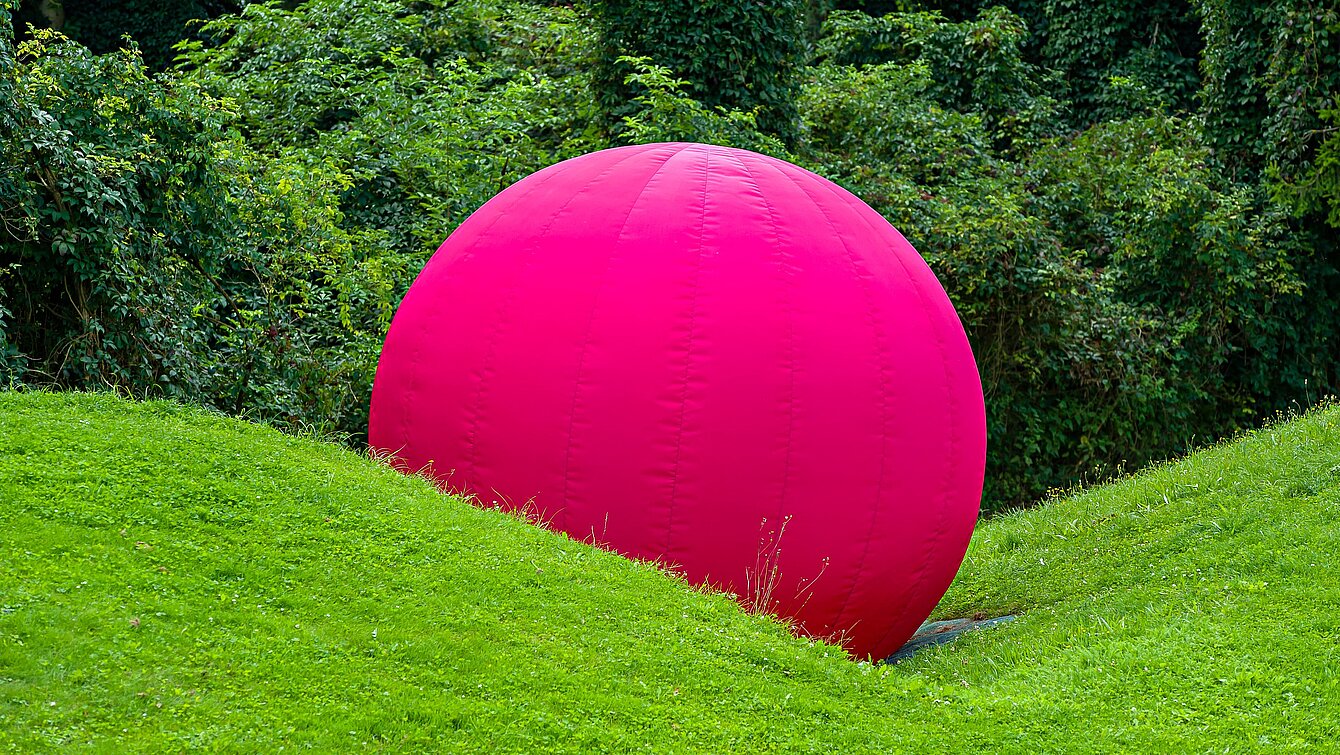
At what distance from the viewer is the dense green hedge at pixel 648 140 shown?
9070 millimetres

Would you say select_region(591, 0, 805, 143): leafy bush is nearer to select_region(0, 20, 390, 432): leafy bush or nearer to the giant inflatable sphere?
select_region(0, 20, 390, 432): leafy bush

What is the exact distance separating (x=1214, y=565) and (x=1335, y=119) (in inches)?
404

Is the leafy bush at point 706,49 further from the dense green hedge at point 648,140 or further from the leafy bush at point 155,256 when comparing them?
the leafy bush at point 155,256

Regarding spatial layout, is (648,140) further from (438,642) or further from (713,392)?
(438,642)

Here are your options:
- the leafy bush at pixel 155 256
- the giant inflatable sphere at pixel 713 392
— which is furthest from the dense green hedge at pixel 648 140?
the giant inflatable sphere at pixel 713 392

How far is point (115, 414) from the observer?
23.5ft

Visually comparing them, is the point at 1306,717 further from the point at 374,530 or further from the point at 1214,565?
the point at 374,530

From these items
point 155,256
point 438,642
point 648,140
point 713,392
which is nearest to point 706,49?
point 648,140

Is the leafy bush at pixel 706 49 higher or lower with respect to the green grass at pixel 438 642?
higher

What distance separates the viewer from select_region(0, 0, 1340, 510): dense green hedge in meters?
9.07

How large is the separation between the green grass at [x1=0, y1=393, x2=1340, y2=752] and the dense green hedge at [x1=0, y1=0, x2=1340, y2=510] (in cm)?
251

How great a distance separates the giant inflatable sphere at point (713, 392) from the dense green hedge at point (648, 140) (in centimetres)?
280

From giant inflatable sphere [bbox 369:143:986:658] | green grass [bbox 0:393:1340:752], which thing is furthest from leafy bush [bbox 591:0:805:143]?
green grass [bbox 0:393:1340:752]

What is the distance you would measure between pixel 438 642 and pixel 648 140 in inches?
349
